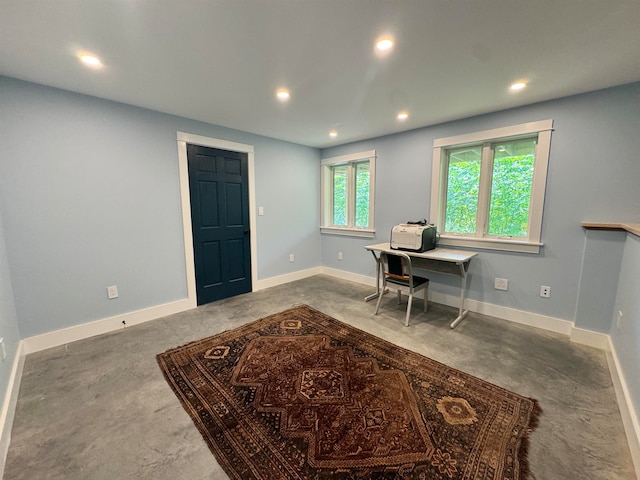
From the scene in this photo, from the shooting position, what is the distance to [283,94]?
239cm

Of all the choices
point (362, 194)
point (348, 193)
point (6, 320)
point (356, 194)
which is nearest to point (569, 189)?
point (362, 194)

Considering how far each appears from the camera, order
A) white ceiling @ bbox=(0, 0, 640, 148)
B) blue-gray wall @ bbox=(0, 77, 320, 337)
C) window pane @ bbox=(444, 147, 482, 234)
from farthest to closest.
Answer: window pane @ bbox=(444, 147, 482, 234) < blue-gray wall @ bbox=(0, 77, 320, 337) < white ceiling @ bbox=(0, 0, 640, 148)

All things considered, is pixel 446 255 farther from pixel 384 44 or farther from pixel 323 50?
pixel 323 50

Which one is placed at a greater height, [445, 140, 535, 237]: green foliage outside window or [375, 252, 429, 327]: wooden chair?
[445, 140, 535, 237]: green foliage outside window

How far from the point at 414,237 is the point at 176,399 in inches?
106

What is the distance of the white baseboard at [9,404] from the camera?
4.32 ft

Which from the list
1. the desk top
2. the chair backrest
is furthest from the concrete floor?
the desk top

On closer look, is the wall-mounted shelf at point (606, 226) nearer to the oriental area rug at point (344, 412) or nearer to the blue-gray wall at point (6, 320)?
the oriental area rug at point (344, 412)

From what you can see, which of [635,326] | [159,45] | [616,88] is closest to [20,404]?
[159,45]

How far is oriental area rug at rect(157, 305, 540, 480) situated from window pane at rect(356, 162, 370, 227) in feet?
7.67

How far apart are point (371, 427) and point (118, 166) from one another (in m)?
3.19

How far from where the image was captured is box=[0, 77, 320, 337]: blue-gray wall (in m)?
2.16

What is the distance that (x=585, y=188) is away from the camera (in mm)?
2381

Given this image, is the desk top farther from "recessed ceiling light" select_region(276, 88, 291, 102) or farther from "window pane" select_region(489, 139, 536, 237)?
"recessed ceiling light" select_region(276, 88, 291, 102)
